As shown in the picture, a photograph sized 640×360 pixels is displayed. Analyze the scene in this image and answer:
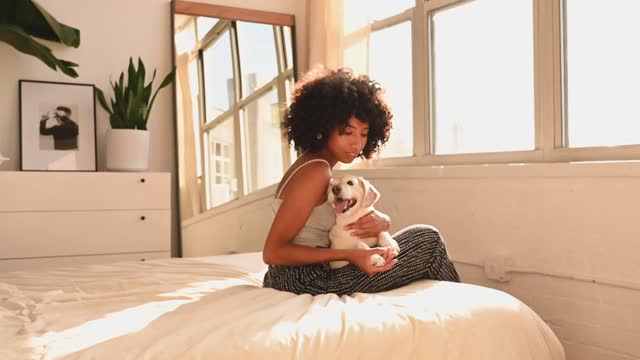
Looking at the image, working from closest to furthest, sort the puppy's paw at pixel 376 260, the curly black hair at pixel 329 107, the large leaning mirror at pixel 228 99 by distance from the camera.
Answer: the puppy's paw at pixel 376 260 → the curly black hair at pixel 329 107 → the large leaning mirror at pixel 228 99

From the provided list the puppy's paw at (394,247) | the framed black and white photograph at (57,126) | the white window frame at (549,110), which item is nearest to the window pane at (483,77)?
the white window frame at (549,110)

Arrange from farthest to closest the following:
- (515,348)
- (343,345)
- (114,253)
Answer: (114,253), (515,348), (343,345)

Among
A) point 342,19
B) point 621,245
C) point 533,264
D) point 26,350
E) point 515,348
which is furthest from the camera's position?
point 342,19

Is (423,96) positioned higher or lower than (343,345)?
higher

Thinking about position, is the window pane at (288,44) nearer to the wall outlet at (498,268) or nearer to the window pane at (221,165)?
the window pane at (221,165)

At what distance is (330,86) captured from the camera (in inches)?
73.4

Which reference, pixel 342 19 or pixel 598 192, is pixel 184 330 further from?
pixel 342 19

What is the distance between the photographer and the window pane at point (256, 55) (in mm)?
3777

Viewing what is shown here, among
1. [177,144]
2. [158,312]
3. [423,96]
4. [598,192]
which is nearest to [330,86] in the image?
[158,312]

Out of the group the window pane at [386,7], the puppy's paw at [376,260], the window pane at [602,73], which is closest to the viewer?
the puppy's paw at [376,260]

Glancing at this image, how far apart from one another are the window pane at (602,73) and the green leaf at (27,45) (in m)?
2.46

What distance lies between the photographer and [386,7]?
3.54 metres

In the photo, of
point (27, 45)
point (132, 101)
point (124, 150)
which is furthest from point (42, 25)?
point (124, 150)

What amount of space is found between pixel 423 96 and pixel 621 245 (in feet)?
4.70
